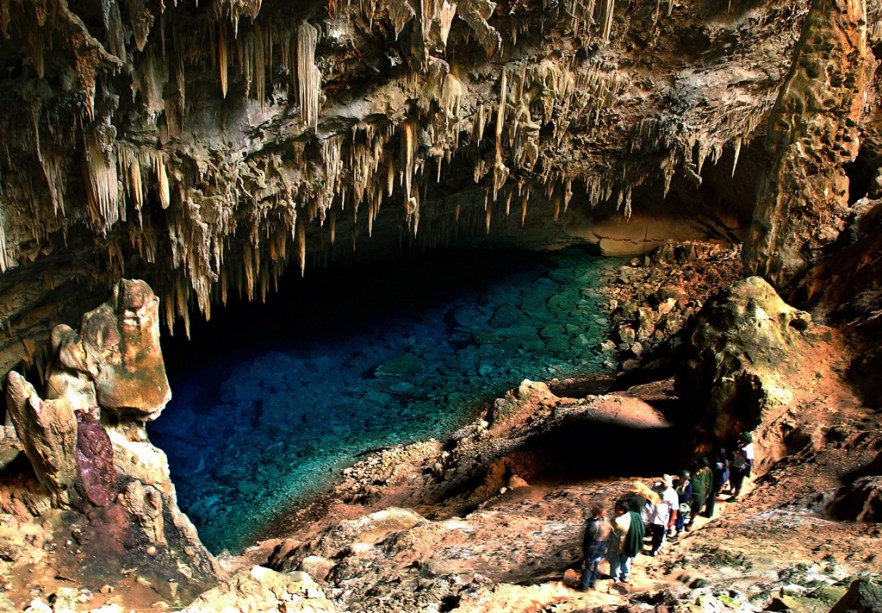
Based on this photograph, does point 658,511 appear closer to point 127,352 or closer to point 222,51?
point 127,352

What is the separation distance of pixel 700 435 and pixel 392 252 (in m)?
11.6

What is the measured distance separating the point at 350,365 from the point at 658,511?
9148 mm

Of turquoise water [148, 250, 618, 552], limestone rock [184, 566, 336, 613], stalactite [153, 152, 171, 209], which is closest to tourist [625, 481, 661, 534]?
limestone rock [184, 566, 336, 613]

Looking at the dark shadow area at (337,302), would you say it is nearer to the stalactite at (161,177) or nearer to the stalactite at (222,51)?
the stalactite at (161,177)

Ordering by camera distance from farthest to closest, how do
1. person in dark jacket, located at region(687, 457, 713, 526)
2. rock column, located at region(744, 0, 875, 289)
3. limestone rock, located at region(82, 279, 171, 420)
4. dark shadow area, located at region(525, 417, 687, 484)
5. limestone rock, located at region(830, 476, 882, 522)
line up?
rock column, located at region(744, 0, 875, 289), dark shadow area, located at region(525, 417, 687, 484), person in dark jacket, located at region(687, 457, 713, 526), limestone rock, located at region(830, 476, 882, 522), limestone rock, located at region(82, 279, 171, 420)

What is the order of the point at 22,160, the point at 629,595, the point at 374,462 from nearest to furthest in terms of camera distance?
the point at 629,595 < the point at 22,160 < the point at 374,462

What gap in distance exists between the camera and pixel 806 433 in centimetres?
841

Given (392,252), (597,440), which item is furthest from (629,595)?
(392,252)

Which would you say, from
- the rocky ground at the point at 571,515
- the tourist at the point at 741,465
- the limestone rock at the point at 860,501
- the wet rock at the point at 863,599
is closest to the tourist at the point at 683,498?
the rocky ground at the point at 571,515

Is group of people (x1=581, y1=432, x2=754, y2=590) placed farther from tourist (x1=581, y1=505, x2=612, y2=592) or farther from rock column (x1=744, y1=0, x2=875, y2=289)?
rock column (x1=744, y1=0, x2=875, y2=289)

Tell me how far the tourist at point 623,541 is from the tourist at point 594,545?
0.08 m

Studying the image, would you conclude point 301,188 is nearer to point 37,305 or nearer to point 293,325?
point 37,305

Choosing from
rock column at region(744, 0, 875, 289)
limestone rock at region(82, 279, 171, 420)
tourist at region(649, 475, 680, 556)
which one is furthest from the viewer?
rock column at region(744, 0, 875, 289)

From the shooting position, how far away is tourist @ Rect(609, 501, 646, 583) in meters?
6.06
